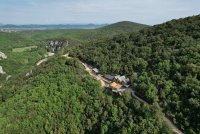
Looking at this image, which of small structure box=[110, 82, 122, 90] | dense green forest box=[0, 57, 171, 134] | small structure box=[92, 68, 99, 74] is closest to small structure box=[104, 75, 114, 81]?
small structure box=[92, 68, 99, 74]

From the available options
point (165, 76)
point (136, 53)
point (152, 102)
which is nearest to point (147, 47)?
point (136, 53)

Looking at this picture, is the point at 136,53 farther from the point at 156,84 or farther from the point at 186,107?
the point at 186,107

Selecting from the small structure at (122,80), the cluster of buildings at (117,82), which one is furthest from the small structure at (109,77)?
the small structure at (122,80)

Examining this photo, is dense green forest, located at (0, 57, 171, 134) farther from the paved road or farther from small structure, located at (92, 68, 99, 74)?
small structure, located at (92, 68, 99, 74)

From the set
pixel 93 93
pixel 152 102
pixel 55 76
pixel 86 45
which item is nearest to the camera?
pixel 152 102

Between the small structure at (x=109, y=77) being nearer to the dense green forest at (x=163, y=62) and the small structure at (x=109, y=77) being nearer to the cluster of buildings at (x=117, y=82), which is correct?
the cluster of buildings at (x=117, y=82)

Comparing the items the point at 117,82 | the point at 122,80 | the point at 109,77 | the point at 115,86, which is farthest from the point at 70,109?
the point at 122,80
